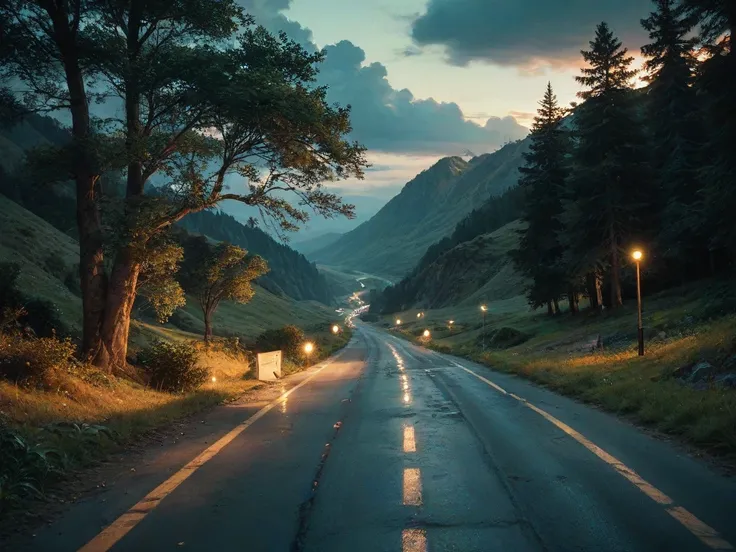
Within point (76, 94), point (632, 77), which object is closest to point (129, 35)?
point (76, 94)

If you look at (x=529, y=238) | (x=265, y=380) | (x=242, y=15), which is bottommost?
(x=265, y=380)

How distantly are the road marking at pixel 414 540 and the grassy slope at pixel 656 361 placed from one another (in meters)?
5.12

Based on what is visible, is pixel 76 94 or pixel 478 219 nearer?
pixel 76 94

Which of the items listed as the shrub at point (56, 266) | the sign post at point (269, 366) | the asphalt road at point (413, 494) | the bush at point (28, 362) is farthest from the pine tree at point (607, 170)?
the shrub at point (56, 266)

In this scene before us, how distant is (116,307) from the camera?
1323cm

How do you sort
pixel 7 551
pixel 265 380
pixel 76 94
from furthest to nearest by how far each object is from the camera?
pixel 265 380
pixel 76 94
pixel 7 551

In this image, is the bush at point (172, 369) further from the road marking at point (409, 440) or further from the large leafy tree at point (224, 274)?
the large leafy tree at point (224, 274)

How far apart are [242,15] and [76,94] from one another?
183 inches

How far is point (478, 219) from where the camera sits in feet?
576

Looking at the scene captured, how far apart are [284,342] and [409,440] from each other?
27079 millimetres

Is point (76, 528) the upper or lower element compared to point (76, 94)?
lower

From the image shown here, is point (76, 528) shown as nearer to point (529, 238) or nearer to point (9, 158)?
point (529, 238)

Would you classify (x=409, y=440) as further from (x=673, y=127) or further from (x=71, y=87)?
(x=673, y=127)

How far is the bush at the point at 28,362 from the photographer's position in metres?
9.52
